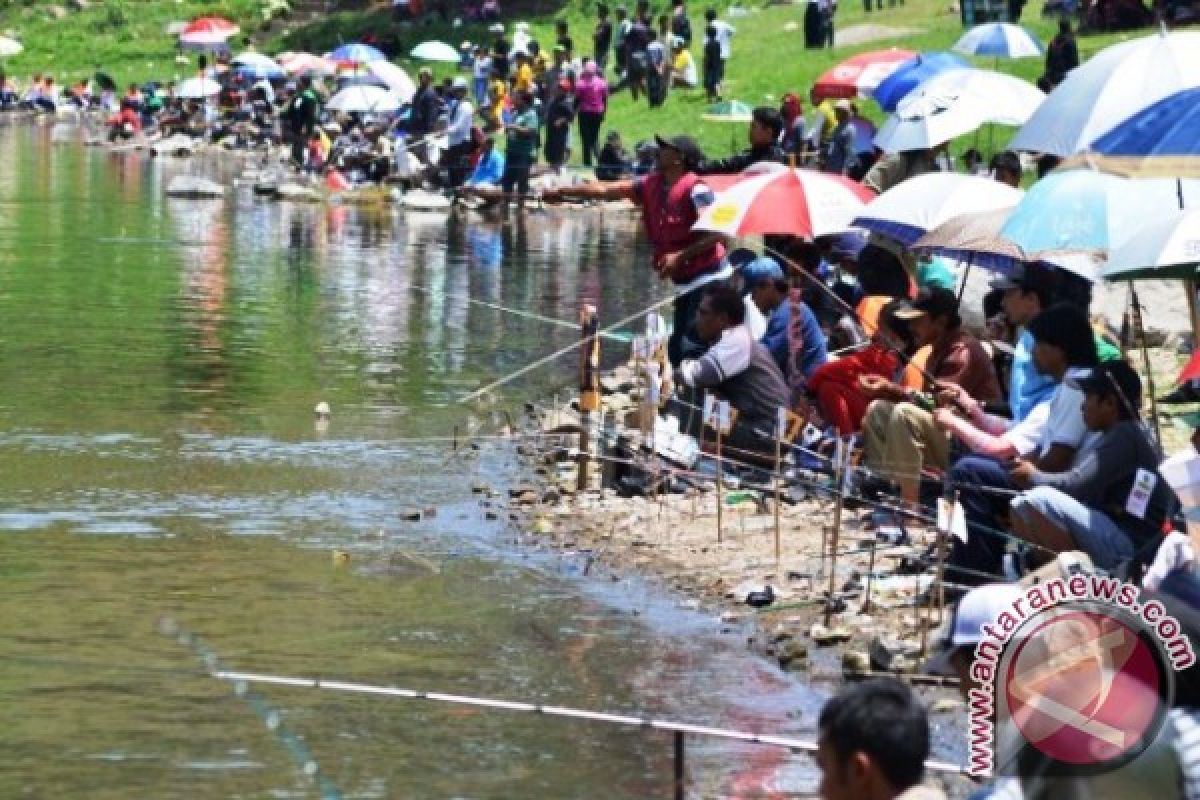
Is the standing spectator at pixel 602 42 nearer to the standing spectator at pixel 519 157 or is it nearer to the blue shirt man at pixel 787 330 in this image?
the standing spectator at pixel 519 157

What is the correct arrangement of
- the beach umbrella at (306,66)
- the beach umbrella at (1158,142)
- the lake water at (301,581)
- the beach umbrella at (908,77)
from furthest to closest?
the beach umbrella at (306,66) → the beach umbrella at (908,77) → the beach umbrella at (1158,142) → the lake water at (301,581)

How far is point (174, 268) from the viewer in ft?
84.8

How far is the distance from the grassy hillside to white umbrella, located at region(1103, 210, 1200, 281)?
20438 mm

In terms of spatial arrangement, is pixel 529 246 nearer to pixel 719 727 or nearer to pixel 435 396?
pixel 435 396

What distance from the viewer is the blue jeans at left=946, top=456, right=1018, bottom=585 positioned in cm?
1059

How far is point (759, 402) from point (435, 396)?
15.9ft

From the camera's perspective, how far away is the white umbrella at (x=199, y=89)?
50.0 m

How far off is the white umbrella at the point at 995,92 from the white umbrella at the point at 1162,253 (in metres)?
8.11

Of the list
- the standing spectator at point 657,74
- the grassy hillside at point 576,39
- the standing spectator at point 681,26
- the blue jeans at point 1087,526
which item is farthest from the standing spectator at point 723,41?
the blue jeans at point 1087,526

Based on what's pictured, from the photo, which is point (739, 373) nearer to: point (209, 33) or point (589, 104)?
point (589, 104)

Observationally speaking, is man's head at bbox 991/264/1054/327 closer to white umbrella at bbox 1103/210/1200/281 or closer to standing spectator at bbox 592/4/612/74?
white umbrella at bbox 1103/210/1200/281

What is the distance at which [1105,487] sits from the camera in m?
9.68

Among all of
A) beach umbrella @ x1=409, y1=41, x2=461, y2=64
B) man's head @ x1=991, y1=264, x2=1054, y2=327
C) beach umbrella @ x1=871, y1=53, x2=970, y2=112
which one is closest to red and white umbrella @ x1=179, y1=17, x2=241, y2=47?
beach umbrella @ x1=409, y1=41, x2=461, y2=64

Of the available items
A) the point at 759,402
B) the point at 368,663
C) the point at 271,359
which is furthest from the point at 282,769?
the point at 271,359
